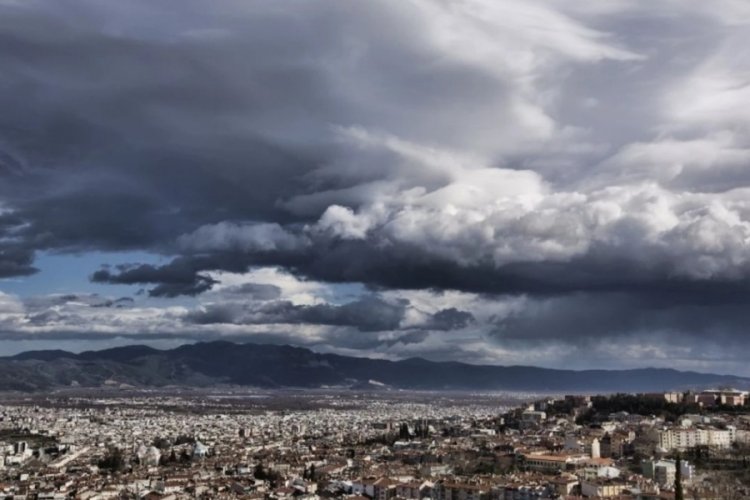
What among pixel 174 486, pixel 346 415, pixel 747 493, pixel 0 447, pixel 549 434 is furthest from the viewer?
pixel 346 415

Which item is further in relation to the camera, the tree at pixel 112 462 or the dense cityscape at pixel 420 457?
the tree at pixel 112 462

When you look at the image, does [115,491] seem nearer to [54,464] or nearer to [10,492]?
[10,492]

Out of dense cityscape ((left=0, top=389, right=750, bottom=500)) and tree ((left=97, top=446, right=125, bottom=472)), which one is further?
tree ((left=97, top=446, right=125, bottom=472))

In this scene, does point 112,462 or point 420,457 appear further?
point 112,462

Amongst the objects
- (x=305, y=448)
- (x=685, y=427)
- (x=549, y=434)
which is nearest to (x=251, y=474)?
(x=305, y=448)

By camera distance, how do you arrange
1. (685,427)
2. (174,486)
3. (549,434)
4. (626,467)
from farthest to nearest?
(549,434), (685,427), (626,467), (174,486)

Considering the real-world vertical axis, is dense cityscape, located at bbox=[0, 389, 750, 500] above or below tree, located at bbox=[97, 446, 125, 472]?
above

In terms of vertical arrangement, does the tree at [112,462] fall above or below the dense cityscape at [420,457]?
below

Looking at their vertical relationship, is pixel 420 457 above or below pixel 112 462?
above
